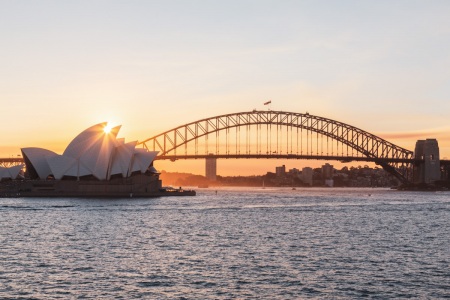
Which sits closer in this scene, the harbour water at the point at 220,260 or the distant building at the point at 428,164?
the harbour water at the point at 220,260

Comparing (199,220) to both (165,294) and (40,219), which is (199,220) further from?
(165,294)

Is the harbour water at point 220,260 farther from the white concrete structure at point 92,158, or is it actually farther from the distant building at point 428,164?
the distant building at point 428,164

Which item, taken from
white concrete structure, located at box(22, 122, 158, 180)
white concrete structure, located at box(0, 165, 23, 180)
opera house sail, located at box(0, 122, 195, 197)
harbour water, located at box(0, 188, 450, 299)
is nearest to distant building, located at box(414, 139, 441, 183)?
opera house sail, located at box(0, 122, 195, 197)

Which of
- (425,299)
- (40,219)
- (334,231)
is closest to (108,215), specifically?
(40,219)

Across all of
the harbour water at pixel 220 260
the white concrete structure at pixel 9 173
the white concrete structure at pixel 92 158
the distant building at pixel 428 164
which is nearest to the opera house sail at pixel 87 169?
the white concrete structure at pixel 92 158

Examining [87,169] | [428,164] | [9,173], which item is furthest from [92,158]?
[428,164]

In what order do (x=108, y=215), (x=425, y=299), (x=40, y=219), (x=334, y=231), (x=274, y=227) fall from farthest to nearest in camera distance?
1. (x=108, y=215)
2. (x=40, y=219)
3. (x=274, y=227)
4. (x=334, y=231)
5. (x=425, y=299)
